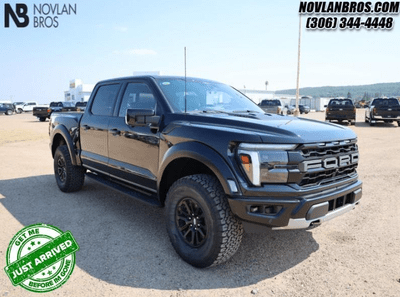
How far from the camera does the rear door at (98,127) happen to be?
454 cm

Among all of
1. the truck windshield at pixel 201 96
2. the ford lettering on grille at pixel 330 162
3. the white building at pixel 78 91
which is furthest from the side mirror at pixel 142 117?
the white building at pixel 78 91

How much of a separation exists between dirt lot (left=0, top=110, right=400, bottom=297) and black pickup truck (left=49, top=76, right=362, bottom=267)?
30cm

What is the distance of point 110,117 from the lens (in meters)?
4.45

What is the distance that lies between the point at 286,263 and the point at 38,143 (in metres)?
12.2

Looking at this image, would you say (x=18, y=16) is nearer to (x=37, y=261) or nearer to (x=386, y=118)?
Answer: (x=37, y=261)

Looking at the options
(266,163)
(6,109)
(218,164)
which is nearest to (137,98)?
(218,164)

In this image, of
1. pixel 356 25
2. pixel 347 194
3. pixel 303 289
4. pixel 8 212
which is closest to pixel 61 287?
pixel 303 289

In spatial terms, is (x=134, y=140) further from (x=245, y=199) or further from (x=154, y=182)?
(x=245, y=199)

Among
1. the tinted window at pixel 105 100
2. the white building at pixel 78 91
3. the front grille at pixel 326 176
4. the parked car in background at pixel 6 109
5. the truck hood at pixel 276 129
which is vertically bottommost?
the parked car in background at pixel 6 109

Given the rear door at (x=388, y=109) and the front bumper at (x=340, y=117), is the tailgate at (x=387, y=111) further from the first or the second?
the front bumper at (x=340, y=117)

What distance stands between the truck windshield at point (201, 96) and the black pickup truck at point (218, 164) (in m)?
0.02

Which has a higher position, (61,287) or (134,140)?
(134,140)

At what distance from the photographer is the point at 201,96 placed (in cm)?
396

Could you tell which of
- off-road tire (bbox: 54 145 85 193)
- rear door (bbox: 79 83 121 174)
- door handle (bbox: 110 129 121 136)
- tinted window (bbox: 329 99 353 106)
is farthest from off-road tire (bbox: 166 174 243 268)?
tinted window (bbox: 329 99 353 106)
